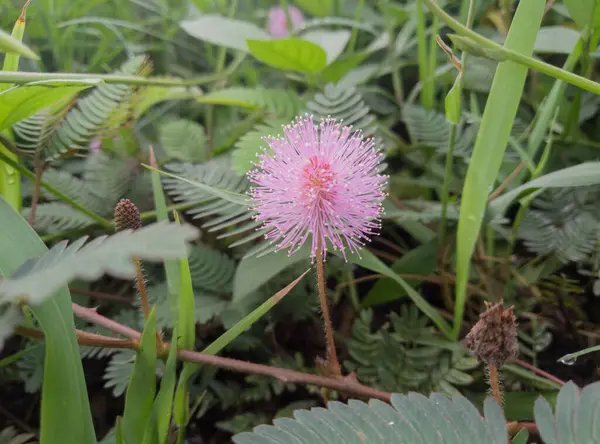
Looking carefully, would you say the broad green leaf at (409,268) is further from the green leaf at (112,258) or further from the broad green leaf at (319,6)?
the broad green leaf at (319,6)

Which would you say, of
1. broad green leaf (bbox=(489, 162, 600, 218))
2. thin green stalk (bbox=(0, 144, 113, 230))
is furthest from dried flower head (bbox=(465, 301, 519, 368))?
thin green stalk (bbox=(0, 144, 113, 230))

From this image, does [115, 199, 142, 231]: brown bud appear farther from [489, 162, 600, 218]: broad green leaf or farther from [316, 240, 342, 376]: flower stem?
[489, 162, 600, 218]: broad green leaf

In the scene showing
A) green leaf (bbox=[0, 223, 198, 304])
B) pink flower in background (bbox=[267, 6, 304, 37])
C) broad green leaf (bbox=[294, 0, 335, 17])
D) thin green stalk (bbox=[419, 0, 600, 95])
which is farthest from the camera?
pink flower in background (bbox=[267, 6, 304, 37])

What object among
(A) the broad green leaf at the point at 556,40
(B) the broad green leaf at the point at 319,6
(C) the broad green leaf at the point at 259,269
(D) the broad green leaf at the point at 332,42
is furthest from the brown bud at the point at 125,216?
(B) the broad green leaf at the point at 319,6

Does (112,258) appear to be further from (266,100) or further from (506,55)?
(266,100)

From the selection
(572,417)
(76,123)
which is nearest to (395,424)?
(572,417)

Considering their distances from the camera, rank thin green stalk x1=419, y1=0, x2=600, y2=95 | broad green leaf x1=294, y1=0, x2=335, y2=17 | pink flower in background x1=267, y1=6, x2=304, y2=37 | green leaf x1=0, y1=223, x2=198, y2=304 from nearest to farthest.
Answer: green leaf x1=0, y1=223, x2=198, y2=304, thin green stalk x1=419, y1=0, x2=600, y2=95, broad green leaf x1=294, y1=0, x2=335, y2=17, pink flower in background x1=267, y1=6, x2=304, y2=37

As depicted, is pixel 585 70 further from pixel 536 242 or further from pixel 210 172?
pixel 210 172
